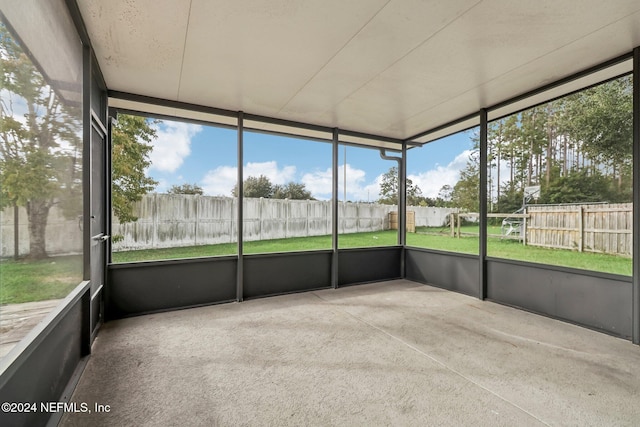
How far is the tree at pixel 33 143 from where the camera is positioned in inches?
45.3

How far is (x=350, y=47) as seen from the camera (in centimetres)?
242

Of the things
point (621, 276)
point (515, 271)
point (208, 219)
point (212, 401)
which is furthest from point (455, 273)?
point (208, 219)

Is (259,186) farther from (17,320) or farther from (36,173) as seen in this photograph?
(17,320)

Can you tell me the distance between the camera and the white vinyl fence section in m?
5.55

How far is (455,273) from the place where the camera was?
14.4 feet

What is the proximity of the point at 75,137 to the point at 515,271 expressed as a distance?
4.69 m

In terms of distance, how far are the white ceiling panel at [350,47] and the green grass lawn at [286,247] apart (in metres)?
1.76

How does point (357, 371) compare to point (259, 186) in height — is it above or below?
below

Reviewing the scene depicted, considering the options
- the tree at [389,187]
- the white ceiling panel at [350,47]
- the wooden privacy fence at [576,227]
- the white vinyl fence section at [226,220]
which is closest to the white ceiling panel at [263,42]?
the white ceiling panel at [350,47]

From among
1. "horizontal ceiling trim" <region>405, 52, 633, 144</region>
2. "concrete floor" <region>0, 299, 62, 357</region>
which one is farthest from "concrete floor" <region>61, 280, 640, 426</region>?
"horizontal ceiling trim" <region>405, 52, 633, 144</region>

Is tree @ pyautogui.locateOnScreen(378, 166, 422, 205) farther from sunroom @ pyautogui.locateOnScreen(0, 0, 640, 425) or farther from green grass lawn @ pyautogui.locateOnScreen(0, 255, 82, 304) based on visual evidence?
green grass lawn @ pyautogui.locateOnScreen(0, 255, 82, 304)

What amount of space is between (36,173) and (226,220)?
5355mm

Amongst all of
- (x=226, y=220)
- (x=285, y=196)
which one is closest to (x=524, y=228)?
(x=226, y=220)

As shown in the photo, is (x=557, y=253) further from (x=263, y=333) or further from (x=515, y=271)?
(x=263, y=333)
